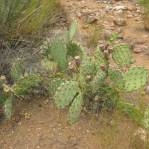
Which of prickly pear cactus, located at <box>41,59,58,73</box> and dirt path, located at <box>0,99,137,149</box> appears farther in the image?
prickly pear cactus, located at <box>41,59,58,73</box>

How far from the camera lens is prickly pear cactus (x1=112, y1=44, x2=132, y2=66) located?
335 centimetres

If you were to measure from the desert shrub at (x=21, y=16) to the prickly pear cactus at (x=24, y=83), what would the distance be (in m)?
0.59

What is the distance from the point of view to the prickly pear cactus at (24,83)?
338 cm

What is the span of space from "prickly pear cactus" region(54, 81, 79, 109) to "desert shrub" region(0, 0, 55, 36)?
909mm

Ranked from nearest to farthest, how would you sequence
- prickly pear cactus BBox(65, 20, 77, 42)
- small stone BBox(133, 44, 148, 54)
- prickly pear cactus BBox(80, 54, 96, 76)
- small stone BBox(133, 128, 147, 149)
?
small stone BBox(133, 128, 147, 149) < prickly pear cactus BBox(80, 54, 96, 76) < prickly pear cactus BBox(65, 20, 77, 42) < small stone BBox(133, 44, 148, 54)

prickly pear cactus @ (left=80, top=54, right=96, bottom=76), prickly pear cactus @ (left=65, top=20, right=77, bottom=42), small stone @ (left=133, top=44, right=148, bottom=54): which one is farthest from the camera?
small stone @ (left=133, top=44, right=148, bottom=54)

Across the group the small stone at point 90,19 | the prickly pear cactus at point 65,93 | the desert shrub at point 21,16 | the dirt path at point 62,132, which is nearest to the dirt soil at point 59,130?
the dirt path at point 62,132

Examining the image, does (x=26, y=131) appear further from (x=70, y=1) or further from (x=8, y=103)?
(x=70, y=1)

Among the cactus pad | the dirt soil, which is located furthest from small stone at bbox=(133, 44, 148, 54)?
the cactus pad

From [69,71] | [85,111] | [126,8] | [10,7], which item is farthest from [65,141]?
[126,8]

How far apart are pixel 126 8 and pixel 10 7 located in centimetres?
142

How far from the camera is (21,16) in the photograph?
13.2 ft

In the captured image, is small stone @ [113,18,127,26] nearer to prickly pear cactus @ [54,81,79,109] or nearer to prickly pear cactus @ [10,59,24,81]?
prickly pear cactus @ [10,59,24,81]

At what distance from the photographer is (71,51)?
142 inches
